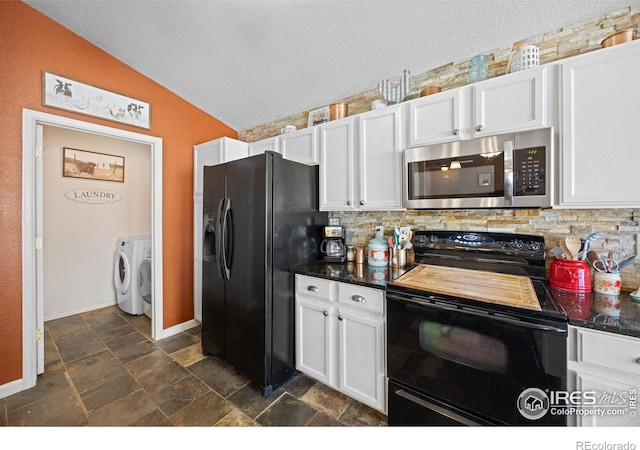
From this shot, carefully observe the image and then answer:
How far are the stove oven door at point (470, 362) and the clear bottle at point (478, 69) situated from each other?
1.47m

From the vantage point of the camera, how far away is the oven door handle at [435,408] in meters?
1.25

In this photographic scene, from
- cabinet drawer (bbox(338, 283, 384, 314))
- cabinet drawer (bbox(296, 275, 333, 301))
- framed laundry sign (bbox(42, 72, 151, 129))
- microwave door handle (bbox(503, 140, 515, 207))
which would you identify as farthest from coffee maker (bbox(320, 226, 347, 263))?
framed laundry sign (bbox(42, 72, 151, 129))

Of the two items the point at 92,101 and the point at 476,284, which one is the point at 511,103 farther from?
the point at 92,101

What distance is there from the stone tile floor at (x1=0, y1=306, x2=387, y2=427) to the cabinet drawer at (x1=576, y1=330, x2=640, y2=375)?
1159 mm

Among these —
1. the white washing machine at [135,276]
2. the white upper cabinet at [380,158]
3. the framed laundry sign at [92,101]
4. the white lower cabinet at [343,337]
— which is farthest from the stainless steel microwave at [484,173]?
the white washing machine at [135,276]

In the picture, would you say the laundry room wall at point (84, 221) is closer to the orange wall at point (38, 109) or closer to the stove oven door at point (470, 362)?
the orange wall at point (38, 109)

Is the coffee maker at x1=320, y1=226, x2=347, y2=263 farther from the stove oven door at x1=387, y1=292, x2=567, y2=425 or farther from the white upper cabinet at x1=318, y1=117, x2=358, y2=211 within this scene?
the stove oven door at x1=387, y1=292, x2=567, y2=425

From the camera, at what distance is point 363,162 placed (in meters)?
1.96

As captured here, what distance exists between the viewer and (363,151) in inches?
76.9

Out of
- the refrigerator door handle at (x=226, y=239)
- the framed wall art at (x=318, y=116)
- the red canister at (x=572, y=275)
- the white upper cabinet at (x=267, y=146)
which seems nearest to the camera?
the red canister at (x=572, y=275)

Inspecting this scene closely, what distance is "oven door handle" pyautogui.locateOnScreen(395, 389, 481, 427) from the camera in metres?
1.25

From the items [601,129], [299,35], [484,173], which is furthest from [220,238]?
[601,129]

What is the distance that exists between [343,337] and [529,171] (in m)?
1.52

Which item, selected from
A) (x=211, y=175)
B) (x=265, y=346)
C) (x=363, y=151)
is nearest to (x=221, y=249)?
(x=211, y=175)
